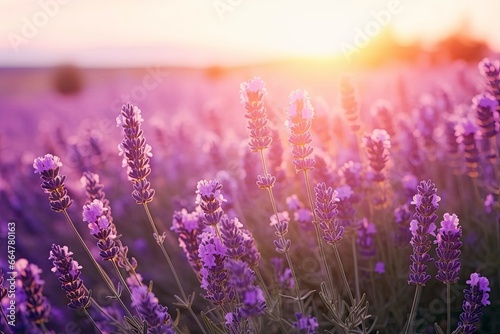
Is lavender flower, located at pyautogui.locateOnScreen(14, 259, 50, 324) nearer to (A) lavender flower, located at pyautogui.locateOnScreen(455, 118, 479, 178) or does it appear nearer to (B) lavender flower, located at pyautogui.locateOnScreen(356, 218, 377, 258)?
(B) lavender flower, located at pyautogui.locateOnScreen(356, 218, 377, 258)

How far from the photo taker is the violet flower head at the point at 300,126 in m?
2.58

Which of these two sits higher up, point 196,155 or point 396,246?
point 196,155

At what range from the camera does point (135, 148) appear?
8.81 feet

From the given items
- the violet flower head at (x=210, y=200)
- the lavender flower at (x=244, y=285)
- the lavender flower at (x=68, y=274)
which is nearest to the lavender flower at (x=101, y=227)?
the lavender flower at (x=68, y=274)

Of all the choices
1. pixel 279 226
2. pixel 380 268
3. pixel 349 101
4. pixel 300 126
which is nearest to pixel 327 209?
pixel 279 226

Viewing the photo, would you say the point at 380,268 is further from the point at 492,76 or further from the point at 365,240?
the point at 492,76

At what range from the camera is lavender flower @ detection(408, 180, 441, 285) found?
2367 millimetres

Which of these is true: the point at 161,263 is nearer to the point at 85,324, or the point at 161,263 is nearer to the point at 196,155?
the point at 85,324

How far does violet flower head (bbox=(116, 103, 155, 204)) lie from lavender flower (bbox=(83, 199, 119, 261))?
0.19 metres

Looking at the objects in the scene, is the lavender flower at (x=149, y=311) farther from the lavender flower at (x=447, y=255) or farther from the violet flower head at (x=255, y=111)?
the lavender flower at (x=447, y=255)

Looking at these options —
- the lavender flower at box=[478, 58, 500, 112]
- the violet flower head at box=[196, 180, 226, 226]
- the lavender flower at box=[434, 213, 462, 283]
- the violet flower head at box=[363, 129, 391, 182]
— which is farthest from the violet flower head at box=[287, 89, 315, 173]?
the lavender flower at box=[478, 58, 500, 112]

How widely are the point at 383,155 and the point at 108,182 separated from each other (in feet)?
13.5

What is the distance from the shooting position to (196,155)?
25.0ft

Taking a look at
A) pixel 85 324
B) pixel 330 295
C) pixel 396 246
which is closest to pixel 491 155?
pixel 396 246
